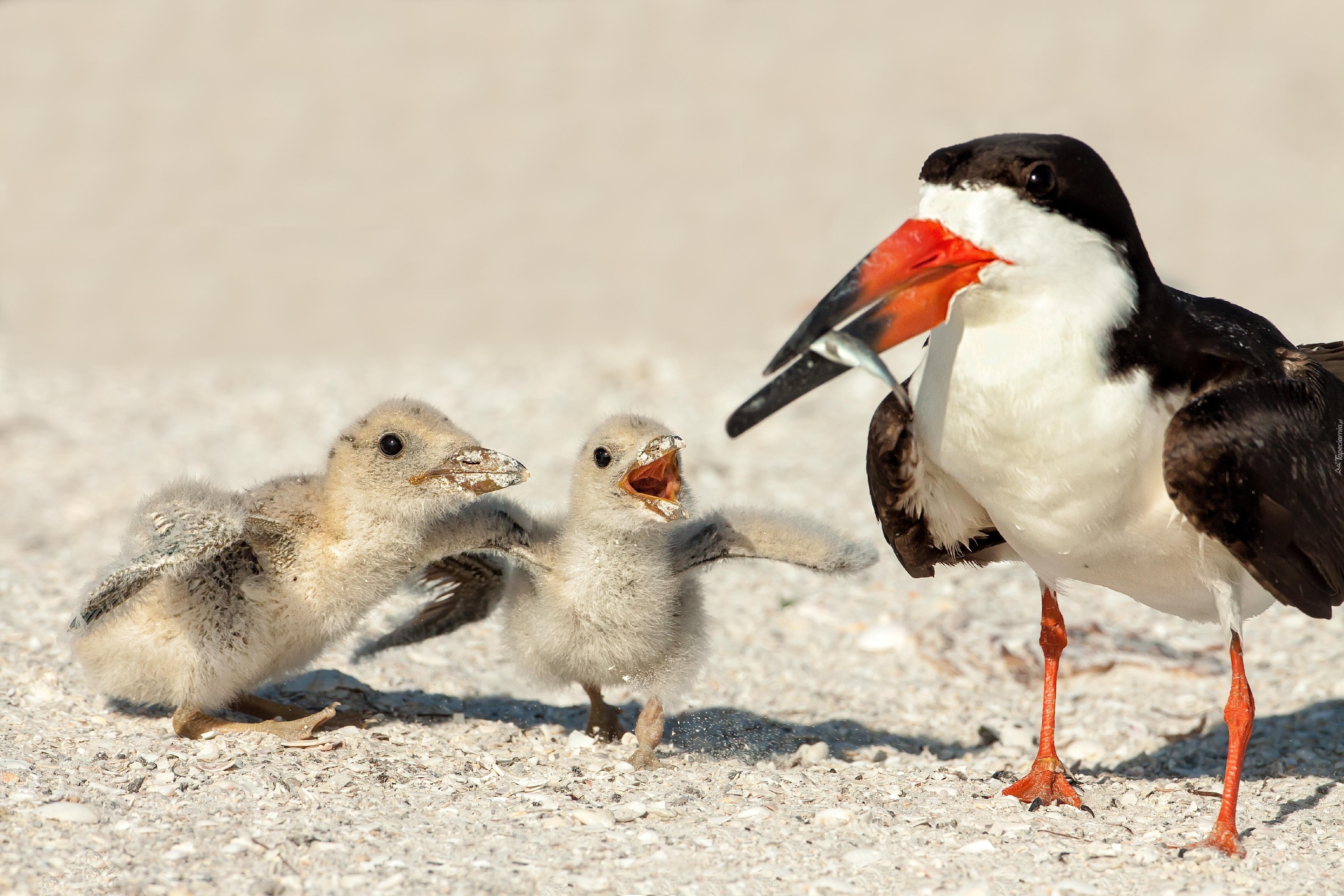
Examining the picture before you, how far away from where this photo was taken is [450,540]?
4984mm

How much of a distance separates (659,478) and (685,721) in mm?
1136

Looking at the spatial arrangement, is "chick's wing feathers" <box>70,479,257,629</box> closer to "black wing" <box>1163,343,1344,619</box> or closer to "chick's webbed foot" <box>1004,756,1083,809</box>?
"chick's webbed foot" <box>1004,756,1083,809</box>

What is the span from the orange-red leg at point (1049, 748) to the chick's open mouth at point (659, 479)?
4.81 ft

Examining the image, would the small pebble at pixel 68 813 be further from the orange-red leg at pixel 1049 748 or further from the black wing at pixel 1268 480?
the black wing at pixel 1268 480

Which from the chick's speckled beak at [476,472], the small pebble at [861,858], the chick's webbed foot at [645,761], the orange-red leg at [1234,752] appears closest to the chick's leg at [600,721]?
the chick's webbed foot at [645,761]

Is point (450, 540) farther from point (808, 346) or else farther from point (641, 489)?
point (808, 346)

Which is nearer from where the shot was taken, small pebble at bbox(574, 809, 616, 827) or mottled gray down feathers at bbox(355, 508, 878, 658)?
small pebble at bbox(574, 809, 616, 827)

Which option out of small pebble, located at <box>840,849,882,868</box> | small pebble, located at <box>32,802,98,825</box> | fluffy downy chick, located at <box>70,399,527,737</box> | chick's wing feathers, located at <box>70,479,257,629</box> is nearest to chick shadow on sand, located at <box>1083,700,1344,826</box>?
small pebble, located at <box>840,849,882,868</box>

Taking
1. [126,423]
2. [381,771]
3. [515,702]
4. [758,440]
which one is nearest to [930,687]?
[515,702]

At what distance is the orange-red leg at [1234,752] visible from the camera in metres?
4.22

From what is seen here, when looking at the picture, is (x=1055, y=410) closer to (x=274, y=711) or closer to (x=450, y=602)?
(x=450, y=602)

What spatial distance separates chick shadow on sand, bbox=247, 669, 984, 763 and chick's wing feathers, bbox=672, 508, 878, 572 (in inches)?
29.1

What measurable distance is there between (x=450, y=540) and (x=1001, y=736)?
8.45ft

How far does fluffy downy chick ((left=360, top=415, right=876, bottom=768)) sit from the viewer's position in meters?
4.99
